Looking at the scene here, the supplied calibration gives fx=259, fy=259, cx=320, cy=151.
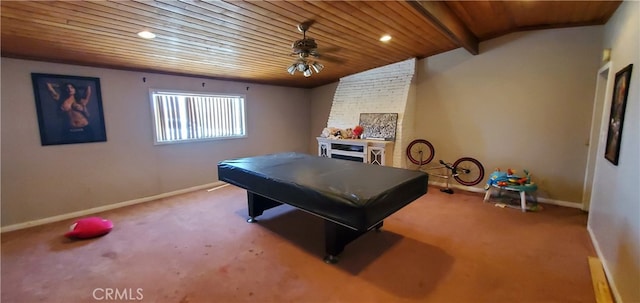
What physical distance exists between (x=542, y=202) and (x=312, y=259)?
12.6 feet

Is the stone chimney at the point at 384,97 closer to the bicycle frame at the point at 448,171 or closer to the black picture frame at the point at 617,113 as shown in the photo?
the bicycle frame at the point at 448,171

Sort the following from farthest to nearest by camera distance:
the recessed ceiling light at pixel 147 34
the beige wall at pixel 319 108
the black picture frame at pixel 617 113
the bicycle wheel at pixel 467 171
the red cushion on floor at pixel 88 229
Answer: the beige wall at pixel 319 108, the bicycle wheel at pixel 467 171, the red cushion on floor at pixel 88 229, the recessed ceiling light at pixel 147 34, the black picture frame at pixel 617 113

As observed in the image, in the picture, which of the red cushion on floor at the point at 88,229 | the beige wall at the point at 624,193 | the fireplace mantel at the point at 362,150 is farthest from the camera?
the fireplace mantel at the point at 362,150

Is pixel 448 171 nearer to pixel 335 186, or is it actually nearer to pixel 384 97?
pixel 384 97

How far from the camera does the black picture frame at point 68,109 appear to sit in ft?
10.6

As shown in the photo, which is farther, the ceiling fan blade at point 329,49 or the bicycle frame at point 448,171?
the bicycle frame at point 448,171

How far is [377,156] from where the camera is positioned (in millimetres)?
4922

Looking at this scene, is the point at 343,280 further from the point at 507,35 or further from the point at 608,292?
the point at 507,35

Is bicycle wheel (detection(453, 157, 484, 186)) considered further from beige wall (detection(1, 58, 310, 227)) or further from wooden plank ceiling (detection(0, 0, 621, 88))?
beige wall (detection(1, 58, 310, 227))

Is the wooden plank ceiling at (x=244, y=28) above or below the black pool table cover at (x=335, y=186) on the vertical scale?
above

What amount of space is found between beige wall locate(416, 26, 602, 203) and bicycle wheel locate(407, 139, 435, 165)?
0.87ft

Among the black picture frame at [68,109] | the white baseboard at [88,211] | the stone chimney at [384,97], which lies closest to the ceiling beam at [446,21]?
the stone chimney at [384,97]

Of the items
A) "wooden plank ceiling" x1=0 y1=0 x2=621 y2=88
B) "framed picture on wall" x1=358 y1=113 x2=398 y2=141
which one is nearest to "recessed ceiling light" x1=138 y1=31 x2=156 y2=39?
"wooden plank ceiling" x1=0 y1=0 x2=621 y2=88

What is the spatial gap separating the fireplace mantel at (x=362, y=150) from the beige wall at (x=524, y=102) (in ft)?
3.54
